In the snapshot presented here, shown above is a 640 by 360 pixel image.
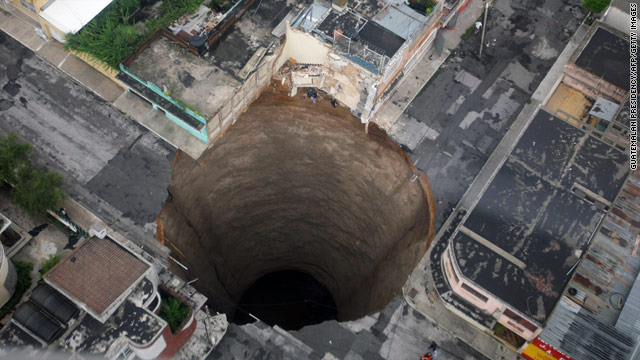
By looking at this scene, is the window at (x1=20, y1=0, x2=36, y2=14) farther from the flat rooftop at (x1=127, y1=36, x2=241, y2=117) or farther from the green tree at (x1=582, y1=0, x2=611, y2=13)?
the green tree at (x1=582, y1=0, x2=611, y2=13)

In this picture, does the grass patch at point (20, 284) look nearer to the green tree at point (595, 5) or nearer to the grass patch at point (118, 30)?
the grass patch at point (118, 30)

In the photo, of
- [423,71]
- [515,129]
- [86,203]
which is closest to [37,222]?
[86,203]

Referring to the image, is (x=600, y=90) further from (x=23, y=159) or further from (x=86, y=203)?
(x=23, y=159)

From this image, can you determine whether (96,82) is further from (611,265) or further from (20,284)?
(611,265)

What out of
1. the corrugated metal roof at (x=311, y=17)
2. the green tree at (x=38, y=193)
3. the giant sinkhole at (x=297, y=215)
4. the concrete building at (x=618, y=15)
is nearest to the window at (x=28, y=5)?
the green tree at (x=38, y=193)

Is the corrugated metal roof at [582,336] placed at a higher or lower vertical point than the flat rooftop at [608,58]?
lower

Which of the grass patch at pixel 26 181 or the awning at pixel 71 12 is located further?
the awning at pixel 71 12
